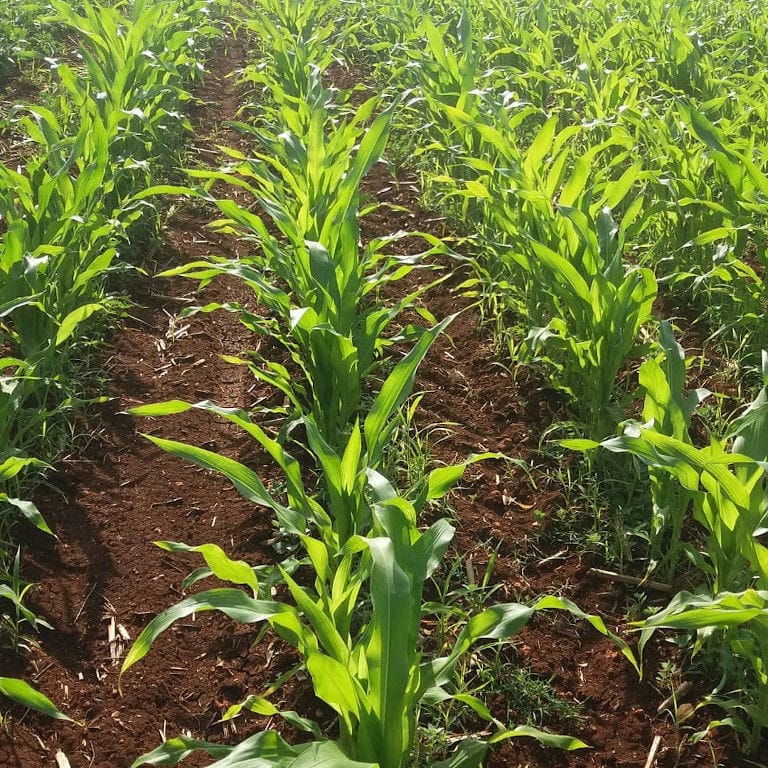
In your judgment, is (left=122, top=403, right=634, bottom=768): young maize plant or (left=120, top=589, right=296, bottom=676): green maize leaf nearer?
(left=122, top=403, right=634, bottom=768): young maize plant

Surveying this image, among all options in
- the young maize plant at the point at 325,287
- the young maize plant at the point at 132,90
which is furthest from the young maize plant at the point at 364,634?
the young maize plant at the point at 132,90

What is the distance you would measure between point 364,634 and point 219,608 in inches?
11.1

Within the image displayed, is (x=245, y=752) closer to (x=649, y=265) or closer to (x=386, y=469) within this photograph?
(x=386, y=469)

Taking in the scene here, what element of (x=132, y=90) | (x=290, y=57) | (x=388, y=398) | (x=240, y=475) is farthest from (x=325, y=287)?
(x=290, y=57)

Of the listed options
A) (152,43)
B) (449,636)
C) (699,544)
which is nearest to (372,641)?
(449,636)

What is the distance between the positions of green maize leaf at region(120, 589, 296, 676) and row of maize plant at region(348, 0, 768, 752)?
72 cm

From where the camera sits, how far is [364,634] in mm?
1530

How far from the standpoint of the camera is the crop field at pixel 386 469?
1.58 meters

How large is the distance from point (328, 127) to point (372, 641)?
3.63 meters

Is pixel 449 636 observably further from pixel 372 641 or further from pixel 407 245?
pixel 407 245

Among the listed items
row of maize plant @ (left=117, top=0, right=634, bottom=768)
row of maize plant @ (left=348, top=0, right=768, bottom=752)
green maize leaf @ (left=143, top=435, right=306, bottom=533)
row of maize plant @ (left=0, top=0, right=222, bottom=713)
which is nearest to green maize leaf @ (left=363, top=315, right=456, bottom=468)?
row of maize plant @ (left=117, top=0, right=634, bottom=768)

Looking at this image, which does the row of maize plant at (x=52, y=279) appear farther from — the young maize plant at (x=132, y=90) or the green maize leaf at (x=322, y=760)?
the green maize leaf at (x=322, y=760)

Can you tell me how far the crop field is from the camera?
1.58 metres

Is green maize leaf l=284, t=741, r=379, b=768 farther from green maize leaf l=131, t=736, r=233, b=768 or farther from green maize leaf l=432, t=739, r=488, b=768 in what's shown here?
green maize leaf l=432, t=739, r=488, b=768
